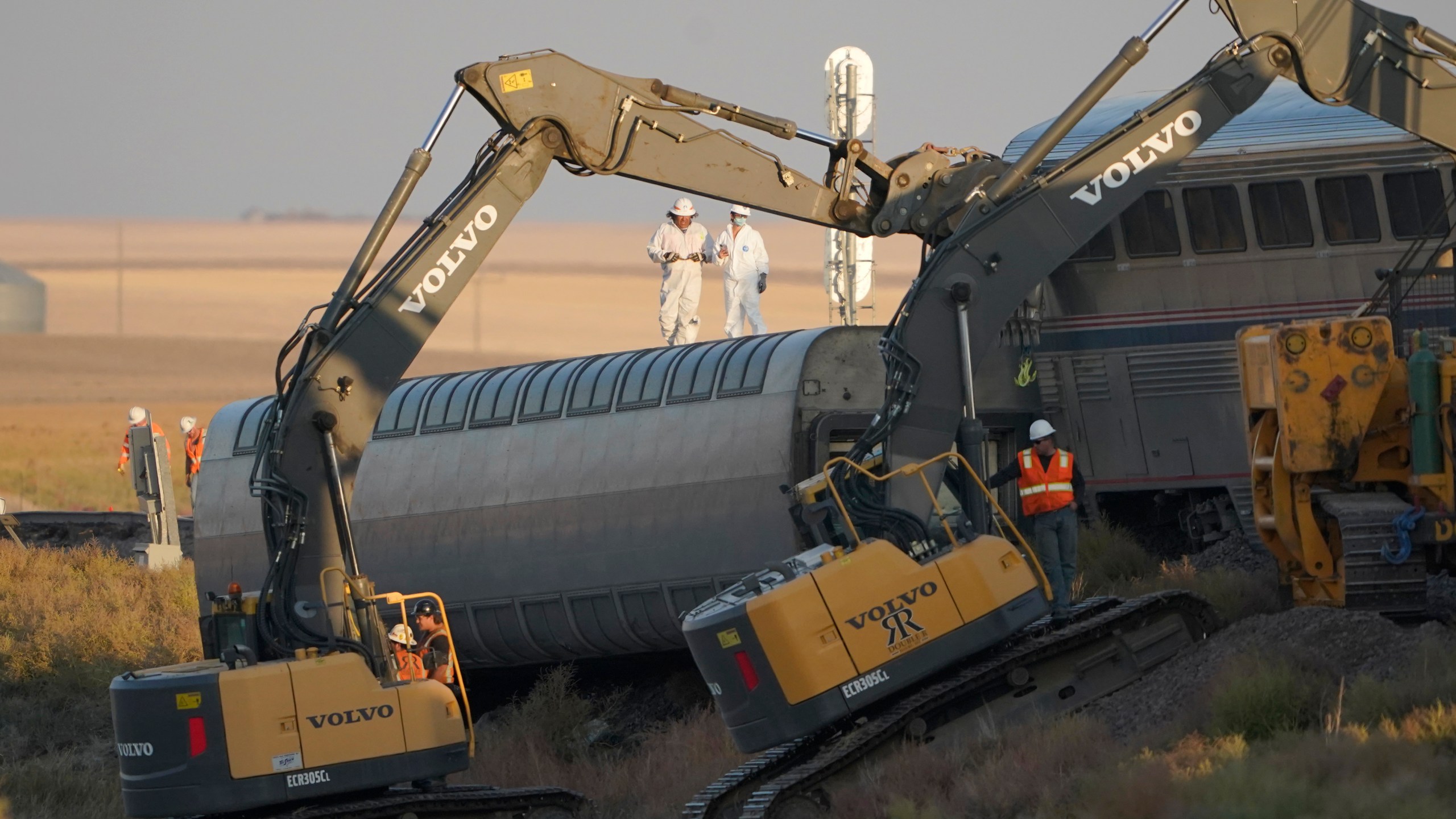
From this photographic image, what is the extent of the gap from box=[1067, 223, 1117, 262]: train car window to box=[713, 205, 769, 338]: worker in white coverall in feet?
15.4

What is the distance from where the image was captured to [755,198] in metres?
16.0

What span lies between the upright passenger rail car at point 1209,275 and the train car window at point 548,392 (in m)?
4.38

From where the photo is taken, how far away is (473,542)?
2011 centimetres

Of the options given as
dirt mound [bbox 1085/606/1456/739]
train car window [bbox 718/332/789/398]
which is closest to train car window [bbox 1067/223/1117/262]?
train car window [bbox 718/332/789/398]

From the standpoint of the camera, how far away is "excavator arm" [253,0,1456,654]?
14.3m

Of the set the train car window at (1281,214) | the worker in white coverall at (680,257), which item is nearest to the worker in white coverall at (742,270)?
the worker in white coverall at (680,257)

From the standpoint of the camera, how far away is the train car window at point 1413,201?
19.4 meters

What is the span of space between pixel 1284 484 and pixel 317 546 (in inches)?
279

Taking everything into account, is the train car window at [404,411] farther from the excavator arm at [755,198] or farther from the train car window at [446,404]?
the excavator arm at [755,198]

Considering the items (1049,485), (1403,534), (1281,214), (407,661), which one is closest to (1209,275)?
(1281,214)

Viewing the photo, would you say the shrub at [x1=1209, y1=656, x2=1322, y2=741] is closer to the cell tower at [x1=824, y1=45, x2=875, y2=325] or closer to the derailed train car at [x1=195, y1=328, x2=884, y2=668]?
the derailed train car at [x1=195, y1=328, x2=884, y2=668]

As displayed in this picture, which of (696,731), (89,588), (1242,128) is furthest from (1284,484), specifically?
(89,588)

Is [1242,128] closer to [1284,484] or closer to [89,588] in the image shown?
[1284,484]

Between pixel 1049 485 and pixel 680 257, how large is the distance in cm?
976
